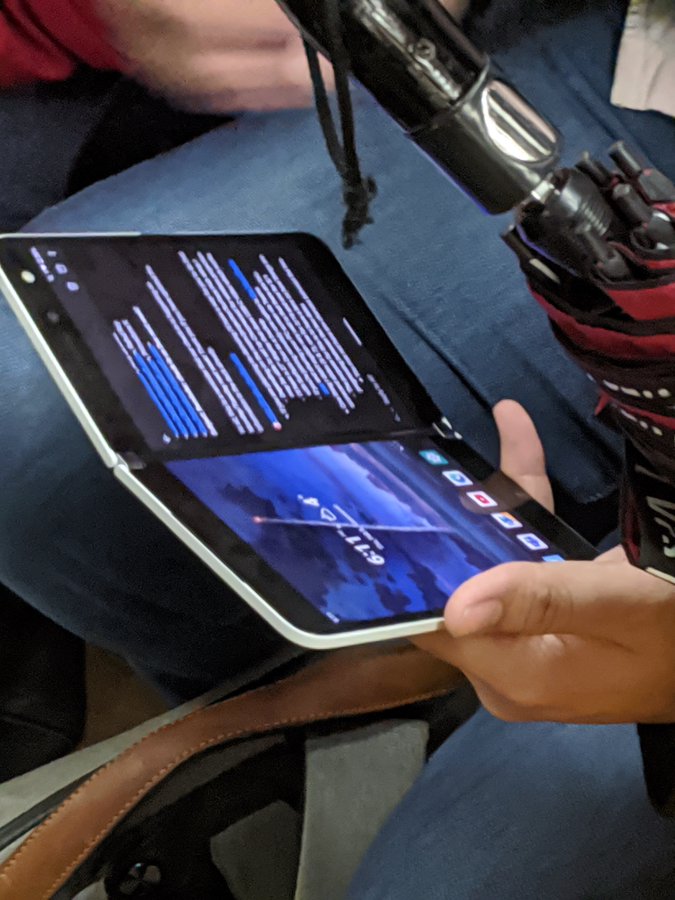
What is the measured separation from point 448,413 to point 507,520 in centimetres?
10

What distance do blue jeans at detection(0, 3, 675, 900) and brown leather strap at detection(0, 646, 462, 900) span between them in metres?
0.06

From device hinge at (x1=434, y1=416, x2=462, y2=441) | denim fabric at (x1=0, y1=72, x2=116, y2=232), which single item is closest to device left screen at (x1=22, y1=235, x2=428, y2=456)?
device hinge at (x1=434, y1=416, x2=462, y2=441)

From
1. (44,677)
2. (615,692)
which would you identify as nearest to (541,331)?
(615,692)

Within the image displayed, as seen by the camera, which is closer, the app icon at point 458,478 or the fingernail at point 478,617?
the fingernail at point 478,617

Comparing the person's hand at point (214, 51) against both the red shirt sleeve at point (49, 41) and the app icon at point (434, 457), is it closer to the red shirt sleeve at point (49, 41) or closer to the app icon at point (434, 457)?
the red shirt sleeve at point (49, 41)

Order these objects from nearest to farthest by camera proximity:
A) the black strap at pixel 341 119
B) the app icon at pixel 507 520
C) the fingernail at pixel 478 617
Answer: the black strap at pixel 341 119
the fingernail at pixel 478 617
the app icon at pixel 507 520

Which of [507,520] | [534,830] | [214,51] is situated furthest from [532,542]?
[214,51]

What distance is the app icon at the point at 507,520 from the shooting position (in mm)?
475

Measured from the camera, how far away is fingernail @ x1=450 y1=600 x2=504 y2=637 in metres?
0.37

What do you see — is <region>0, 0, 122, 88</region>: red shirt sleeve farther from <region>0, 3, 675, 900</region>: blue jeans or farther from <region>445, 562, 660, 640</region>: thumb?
<region>445, 562, 660, 640</region>: thumb

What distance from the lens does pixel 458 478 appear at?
49 cm

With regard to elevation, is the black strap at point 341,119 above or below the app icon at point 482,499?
above

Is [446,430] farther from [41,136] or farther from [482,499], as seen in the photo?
[41,136]

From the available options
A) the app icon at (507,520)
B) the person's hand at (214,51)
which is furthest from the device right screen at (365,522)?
the person's hand at (214,51)
